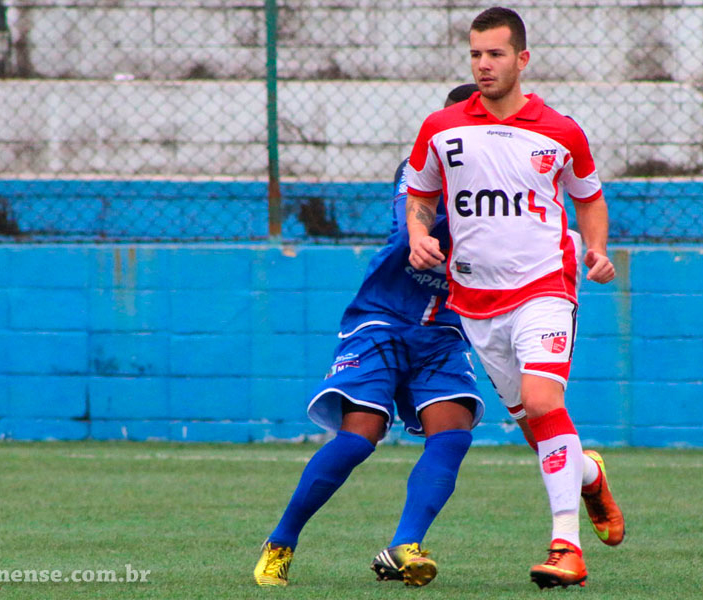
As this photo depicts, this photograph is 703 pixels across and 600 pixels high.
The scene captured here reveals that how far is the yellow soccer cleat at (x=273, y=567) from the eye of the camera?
3.92 m

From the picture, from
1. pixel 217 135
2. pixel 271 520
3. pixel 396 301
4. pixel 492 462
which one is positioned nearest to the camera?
pixel 396 301

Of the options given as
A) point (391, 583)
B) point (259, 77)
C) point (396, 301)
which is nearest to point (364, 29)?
point (259, 77)

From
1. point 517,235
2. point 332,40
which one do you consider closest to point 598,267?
point 517,235

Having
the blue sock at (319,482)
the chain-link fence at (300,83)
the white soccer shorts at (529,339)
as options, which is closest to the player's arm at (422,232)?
the white soccer shorts at (529,339)

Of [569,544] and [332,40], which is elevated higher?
[332,40]

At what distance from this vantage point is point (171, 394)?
8141 millimetres

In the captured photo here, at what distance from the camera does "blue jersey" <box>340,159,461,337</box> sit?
4.28 metres

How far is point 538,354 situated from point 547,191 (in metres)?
0.50

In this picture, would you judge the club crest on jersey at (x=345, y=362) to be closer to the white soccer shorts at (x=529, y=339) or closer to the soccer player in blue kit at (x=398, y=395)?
the soccer player in blue kit at (x=398, y=395)

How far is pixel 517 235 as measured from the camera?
3902 mm

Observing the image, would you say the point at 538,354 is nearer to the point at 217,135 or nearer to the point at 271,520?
the point at 271,520

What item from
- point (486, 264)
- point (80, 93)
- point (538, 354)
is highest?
point (80, 93)

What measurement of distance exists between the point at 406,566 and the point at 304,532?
4.41 ft

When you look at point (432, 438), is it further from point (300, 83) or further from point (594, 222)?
point (300, 83)
